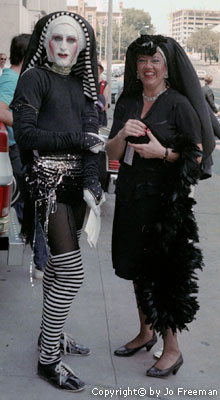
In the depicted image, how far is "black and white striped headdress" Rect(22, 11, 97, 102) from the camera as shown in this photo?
10.5 ft

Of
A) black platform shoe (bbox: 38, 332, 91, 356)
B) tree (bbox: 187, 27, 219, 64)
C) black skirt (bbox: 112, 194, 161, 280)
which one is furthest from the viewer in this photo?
tree (bbox: 187, 27, 219, 64)

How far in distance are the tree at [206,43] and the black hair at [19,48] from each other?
162 metres

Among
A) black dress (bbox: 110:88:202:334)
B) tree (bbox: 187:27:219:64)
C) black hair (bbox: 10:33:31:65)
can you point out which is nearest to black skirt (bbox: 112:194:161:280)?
black dress (bbox: 110:88:202:334)

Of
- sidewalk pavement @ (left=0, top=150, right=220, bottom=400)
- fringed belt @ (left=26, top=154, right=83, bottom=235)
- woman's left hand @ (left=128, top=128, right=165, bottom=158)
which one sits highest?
woman's left hand @ (left=128, top=128, right=165, bottom=158)

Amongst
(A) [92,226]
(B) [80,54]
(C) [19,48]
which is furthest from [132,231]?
(C) [19,48]

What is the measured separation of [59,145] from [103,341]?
4.74 feet

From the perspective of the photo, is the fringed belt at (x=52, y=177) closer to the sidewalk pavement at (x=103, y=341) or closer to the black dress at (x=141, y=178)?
the black dress at (x=141, y=178)

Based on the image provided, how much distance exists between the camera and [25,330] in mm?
3898

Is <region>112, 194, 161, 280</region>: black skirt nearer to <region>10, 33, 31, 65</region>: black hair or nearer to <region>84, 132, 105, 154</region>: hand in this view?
<region>84, 132, 105, 154</region>: hand

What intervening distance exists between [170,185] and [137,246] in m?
0.43

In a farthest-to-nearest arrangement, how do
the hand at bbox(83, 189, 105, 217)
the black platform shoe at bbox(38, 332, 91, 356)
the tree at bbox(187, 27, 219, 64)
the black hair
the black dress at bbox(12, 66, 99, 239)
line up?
the tree at bbox(187, 27, 219, 64) → the black hair → the black platform shoe at bbox(38, 332, 91, 356) → the hand at bbox(83, 189, 105, 217) → the black dress at bbox(12, 66, 99, 239)

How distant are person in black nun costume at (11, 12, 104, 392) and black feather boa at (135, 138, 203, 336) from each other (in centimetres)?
39

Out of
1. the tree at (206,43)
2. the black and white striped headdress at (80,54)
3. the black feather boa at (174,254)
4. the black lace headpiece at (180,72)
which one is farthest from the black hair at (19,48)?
the tree at (206,43)

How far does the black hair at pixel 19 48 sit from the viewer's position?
184 inches
